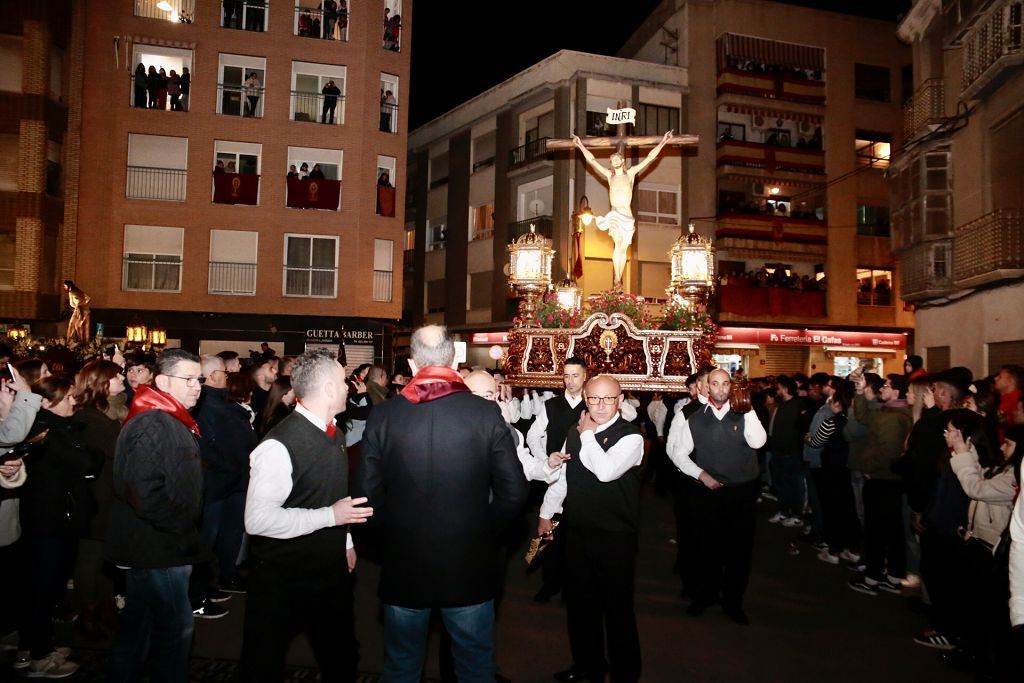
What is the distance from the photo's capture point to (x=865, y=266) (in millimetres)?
28438

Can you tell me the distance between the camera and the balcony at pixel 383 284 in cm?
2481

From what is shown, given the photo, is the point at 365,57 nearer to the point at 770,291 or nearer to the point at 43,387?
the point at 770,291

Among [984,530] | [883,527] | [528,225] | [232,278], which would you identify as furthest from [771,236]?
[984,530]

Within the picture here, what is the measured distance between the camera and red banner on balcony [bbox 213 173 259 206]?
2344 centimetres

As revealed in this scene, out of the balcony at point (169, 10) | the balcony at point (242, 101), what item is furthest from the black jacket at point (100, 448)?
the balcony at point (169, 10)

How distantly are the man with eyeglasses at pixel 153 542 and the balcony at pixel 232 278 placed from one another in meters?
20.7

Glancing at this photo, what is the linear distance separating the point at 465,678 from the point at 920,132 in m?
17.6

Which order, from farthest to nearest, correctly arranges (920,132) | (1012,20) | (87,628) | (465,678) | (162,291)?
(162,291) < (920,132) < (1012,20) < (87,628) < (465,678)

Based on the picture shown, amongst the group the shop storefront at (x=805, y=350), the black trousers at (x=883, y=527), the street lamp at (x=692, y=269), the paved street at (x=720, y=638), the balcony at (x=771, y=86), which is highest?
the balcony at (x=771, y=86)

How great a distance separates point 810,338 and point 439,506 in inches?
1034

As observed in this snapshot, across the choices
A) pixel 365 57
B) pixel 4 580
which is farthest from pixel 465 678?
pixel 365 57

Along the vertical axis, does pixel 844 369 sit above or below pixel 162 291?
below

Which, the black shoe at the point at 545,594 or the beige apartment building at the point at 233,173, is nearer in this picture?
the black shoe at the point at 545,594

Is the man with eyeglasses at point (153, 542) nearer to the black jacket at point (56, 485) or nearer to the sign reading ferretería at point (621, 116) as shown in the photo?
the black jacket at point (56, 485)
